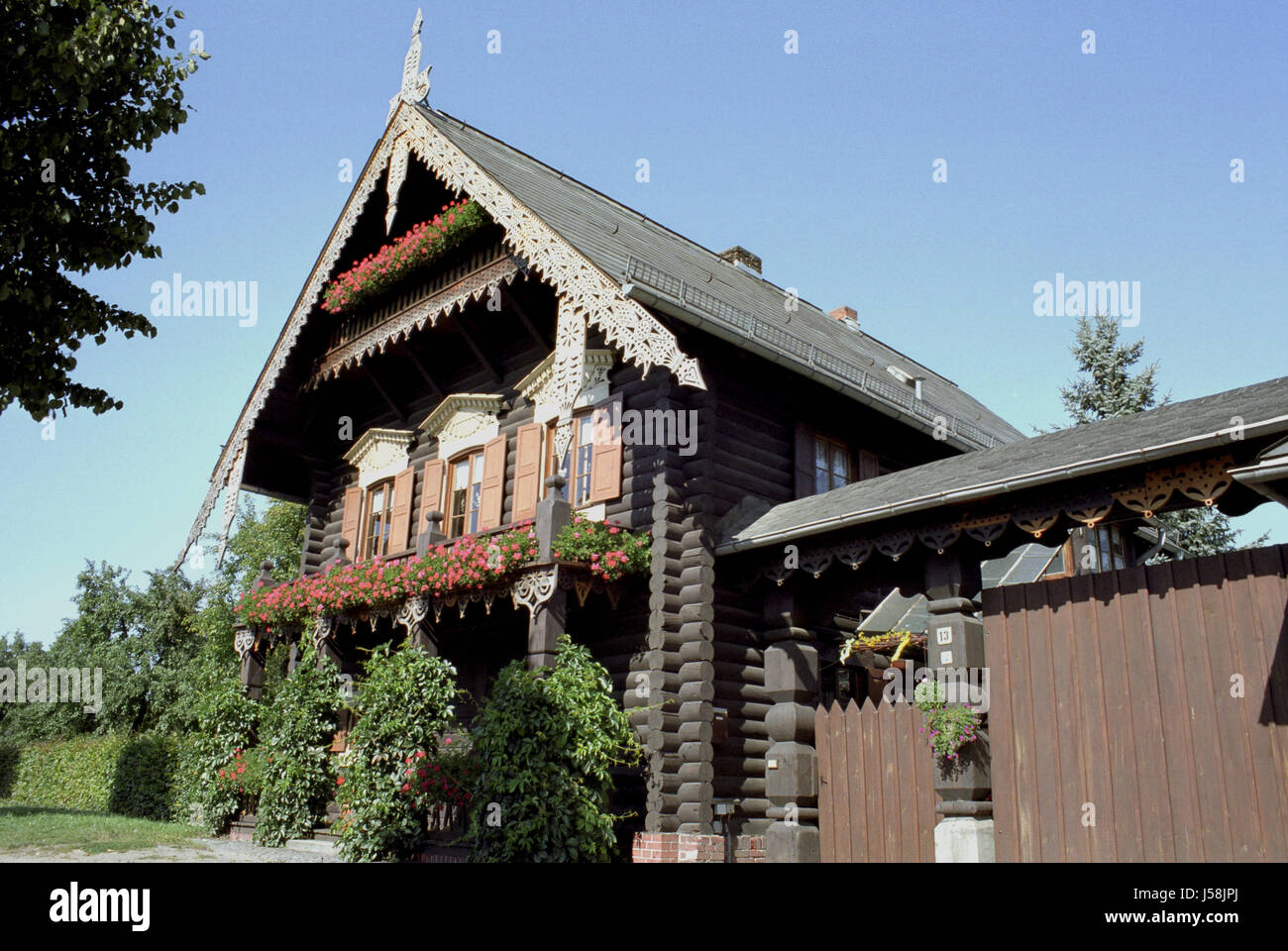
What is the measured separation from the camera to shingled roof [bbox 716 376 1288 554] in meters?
8.64

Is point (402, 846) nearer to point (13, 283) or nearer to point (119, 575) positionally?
point (13, 283)

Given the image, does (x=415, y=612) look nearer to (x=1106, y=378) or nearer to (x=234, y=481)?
(x=234, y=481)

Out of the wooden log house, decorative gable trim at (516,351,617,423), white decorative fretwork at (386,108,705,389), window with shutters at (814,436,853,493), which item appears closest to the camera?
white decorative fretwork at (386,108,705,389)

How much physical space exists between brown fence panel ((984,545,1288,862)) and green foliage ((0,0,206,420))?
9.49m

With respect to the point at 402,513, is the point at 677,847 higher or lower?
lower

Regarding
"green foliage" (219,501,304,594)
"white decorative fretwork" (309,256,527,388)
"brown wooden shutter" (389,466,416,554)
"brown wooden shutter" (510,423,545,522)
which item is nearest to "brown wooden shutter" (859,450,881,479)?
"brown wooden shutter" (510,423,545,522)

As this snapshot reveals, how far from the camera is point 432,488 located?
17.1 meters

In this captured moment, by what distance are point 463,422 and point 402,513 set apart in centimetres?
204

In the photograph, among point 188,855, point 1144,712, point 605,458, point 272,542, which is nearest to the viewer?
point 1144,712

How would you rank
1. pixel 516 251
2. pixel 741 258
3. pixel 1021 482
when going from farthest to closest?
1. pixel 741 258
2. pixel 516 251
3. pixel 1021 482

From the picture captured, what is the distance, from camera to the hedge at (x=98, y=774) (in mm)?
19891

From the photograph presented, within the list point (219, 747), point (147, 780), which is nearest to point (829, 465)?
point (219, 747)

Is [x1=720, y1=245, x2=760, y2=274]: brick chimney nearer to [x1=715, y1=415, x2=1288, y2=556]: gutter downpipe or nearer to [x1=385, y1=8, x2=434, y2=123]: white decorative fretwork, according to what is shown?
[x1=385, y1=8, x2=434, y2=123]: white decorative fretwork

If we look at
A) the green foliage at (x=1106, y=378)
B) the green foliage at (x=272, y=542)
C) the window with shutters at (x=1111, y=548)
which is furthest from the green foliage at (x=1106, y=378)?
the green foliage at (x=272, y=542)
